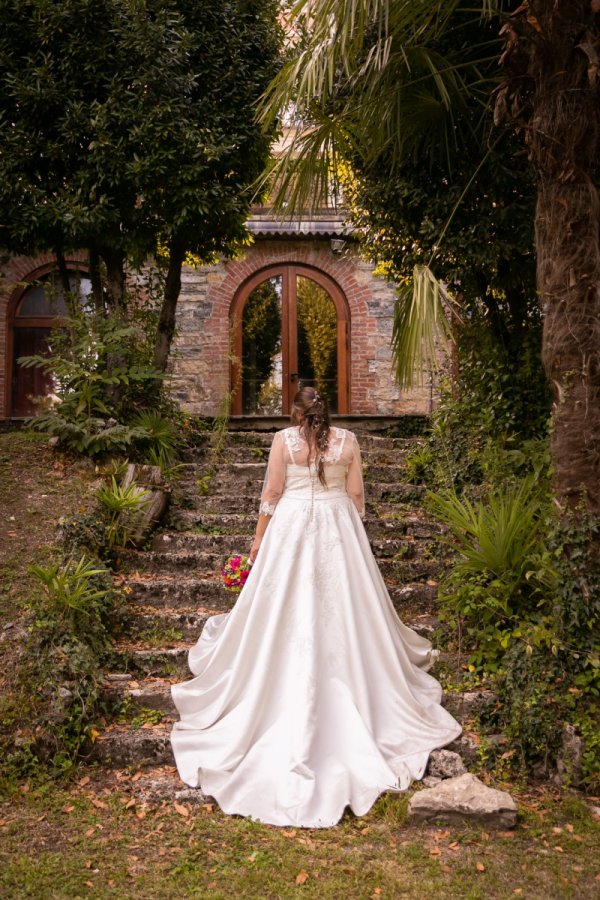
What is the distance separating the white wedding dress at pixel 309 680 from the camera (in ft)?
12.7

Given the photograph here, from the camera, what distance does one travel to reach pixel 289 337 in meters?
12.6

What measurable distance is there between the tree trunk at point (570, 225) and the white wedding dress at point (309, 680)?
131cm

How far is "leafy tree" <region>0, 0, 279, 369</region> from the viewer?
723cm

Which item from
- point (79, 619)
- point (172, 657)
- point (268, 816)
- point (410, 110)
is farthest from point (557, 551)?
point (410, 110)

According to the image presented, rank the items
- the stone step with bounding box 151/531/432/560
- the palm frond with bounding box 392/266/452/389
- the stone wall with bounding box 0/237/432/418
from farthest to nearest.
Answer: the stone wall with bounding box 0/237/432/418 → the stone step with bounding box 151/531/432/560 → the palm frond with bounding box 392/266/452/389

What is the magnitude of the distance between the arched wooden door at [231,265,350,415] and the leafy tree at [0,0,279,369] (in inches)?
185

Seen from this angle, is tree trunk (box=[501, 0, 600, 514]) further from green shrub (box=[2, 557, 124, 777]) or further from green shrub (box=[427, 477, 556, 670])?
green shrub (box=[2, 557, 124, 777])

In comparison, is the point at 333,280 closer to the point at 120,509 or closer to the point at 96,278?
the point at 96,278

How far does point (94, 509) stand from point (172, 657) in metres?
1.70

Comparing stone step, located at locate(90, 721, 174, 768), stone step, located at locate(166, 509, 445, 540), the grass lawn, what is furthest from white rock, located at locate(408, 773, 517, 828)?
stone step, located at locate(166, 509, 445, 540)

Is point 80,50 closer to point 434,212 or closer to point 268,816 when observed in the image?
point 434,212

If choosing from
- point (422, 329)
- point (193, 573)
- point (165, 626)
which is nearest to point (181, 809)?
point (165, 626)

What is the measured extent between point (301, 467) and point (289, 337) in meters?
8.06

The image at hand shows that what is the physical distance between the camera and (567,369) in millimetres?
4383
